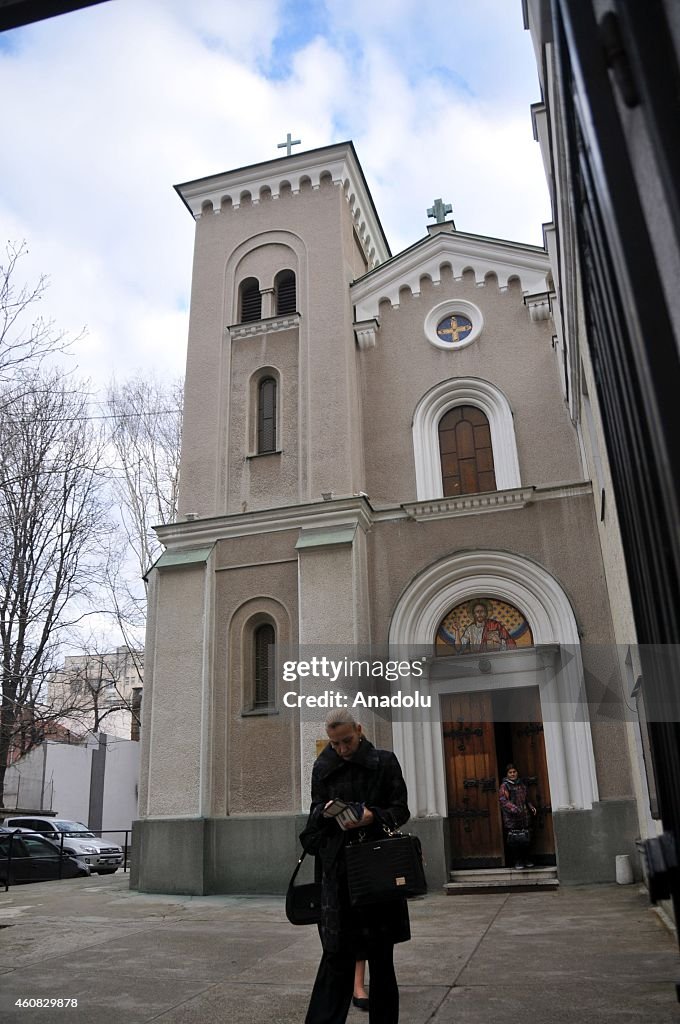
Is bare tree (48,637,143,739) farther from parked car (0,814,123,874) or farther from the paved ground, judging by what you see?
the paved ground

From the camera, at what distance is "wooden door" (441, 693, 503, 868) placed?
1212cm

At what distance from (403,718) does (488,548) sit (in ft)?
9.97

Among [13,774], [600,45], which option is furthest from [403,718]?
[13,774]

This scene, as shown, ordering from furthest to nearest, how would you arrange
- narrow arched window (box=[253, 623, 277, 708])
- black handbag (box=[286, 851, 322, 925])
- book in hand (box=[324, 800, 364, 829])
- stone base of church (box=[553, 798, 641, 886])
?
narrow arched window (box=[253, 623, 277, 708]) < stone base of church (box=[553, 798, 641, 886]) < black handbag (box=[286, 851, 322, 925]) < book in hand (box=[324, 800, 364, 829])

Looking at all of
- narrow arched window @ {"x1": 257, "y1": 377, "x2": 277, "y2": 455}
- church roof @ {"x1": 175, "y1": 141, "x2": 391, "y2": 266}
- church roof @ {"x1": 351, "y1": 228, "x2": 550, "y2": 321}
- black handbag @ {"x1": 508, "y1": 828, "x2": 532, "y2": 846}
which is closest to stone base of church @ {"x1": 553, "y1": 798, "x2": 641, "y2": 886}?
black handbag @ {"x1": 508, "y1": 828, "x2": 532, "y2": 846}

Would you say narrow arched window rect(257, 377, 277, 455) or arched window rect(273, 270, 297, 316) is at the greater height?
arched window rect(273, 270, 297, 316)

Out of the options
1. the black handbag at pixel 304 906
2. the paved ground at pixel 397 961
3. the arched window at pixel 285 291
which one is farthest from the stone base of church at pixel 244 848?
the arched window at pixel 285 291

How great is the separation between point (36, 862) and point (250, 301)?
13876 millimetres

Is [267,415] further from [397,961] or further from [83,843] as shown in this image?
[83,843]

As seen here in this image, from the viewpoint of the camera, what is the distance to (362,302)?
16.1 meters

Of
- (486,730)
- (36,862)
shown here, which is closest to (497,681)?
(486,730)

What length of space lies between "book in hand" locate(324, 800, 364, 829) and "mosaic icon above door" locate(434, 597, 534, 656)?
347 inches

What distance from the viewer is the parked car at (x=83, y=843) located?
71.9ft

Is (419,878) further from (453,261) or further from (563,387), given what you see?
(453,261)
